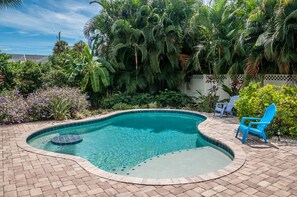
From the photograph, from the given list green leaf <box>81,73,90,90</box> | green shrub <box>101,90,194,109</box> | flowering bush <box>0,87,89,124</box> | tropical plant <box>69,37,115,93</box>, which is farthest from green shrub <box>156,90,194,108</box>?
flowering bush <box>0,87,89,124</box>

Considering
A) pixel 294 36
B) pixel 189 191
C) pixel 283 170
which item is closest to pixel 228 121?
pixel 294 36

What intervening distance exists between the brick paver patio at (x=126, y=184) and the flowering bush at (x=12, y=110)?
3715mm

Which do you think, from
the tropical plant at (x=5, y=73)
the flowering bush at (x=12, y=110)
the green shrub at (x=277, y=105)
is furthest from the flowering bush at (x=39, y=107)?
the green shrub at (x=277, y=105)

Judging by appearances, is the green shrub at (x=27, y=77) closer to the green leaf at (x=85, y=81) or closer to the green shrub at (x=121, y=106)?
the green leaf at (x=85, y=81)

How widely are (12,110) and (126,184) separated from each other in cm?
716

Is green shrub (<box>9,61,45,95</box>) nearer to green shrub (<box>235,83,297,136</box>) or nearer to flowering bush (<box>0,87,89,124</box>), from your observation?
flowering bush (<box>0,87,89,124</box>)

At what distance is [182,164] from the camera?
5.36 meters

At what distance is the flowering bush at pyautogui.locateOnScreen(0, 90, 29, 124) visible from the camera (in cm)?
877

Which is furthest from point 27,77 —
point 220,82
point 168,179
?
point 168,179

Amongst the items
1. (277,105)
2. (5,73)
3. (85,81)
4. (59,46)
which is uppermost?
(59,46)

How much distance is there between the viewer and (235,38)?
10523 millimetres

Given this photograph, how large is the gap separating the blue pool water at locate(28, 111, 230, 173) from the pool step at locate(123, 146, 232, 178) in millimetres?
387

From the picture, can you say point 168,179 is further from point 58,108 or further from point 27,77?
point 27,77

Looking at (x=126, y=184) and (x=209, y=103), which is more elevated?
(x=209, y=103)
